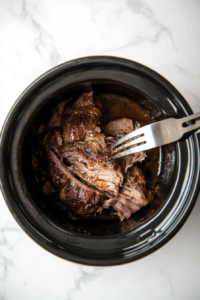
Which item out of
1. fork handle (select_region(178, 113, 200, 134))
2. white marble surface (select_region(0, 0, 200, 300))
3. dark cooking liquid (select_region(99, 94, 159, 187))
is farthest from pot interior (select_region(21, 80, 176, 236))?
white marble surface (select_region(0, 0, 200, 300))

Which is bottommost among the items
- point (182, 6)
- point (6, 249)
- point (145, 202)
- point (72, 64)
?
point (145, 202)

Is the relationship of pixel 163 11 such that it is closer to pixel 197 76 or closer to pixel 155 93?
pixel 197 76

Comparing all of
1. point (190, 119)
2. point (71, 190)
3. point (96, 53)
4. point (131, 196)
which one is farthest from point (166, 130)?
point (96, 53)

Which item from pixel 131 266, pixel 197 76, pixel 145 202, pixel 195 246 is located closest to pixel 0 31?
pixel 197 76

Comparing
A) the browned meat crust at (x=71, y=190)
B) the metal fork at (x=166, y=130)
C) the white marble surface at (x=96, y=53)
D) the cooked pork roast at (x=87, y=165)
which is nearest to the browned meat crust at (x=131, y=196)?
the cooked pork roast at (x=87, y=165)

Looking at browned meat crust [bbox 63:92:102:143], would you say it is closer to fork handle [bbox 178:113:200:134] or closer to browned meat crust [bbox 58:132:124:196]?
browned meat crust [bbox 58:132:124:196]

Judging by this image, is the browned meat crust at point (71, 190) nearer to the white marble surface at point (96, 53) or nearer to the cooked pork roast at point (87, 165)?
the cooked pork roast at point (87, 165)
